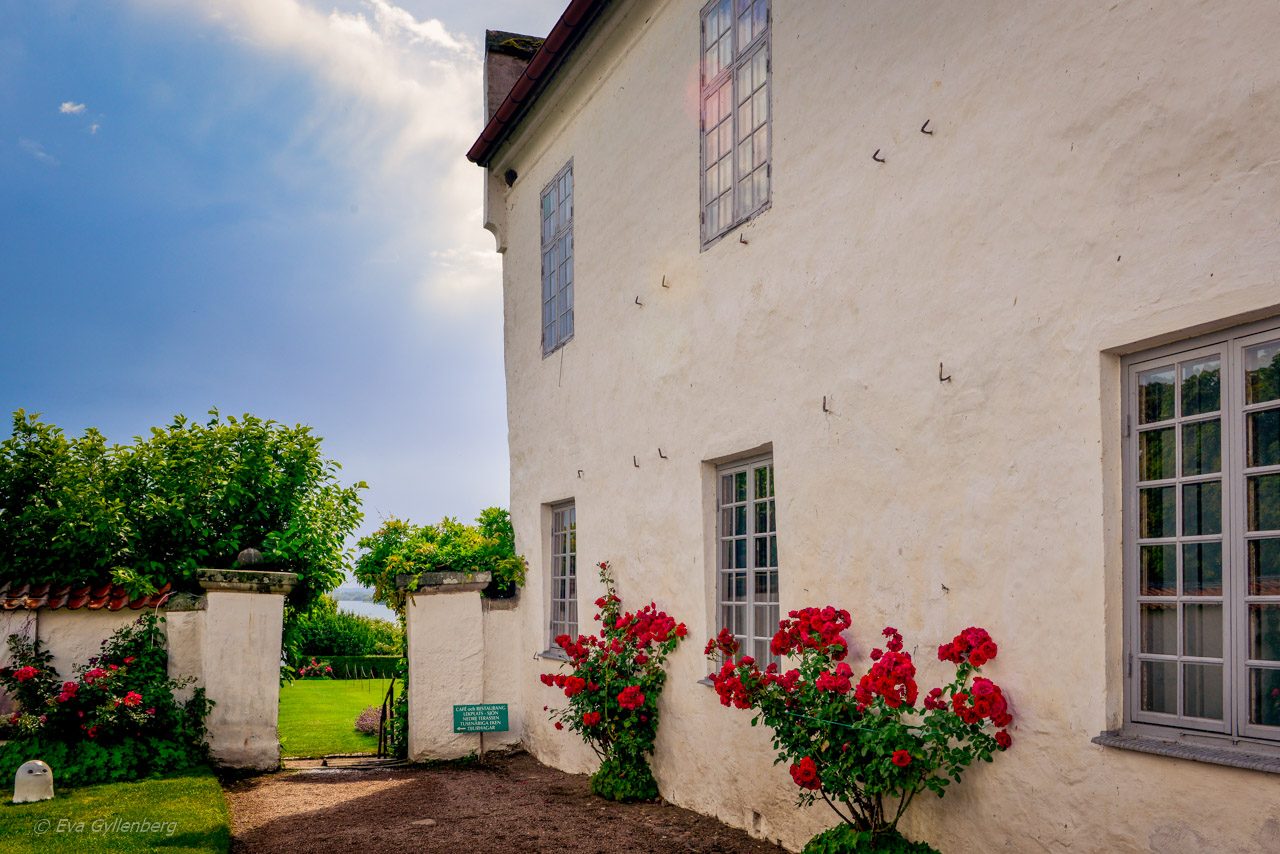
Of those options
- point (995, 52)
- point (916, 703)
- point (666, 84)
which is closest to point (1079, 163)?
point (995, 52)

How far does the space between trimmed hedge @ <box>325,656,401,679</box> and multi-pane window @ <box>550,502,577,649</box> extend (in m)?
16.7

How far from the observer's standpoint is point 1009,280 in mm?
4969

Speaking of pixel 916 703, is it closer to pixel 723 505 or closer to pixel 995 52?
pixel 723 505

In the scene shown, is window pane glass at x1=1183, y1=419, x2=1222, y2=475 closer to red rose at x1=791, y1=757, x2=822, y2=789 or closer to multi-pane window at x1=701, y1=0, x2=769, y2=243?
red rose at x1=791, y1=757, x2=822, y2=789

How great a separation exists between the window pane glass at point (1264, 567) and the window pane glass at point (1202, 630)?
177 millimetres

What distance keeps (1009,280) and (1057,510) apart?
1.08 metres

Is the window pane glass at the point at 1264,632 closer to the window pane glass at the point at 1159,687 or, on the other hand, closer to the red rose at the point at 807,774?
the window pane glass at the point at 1159,687

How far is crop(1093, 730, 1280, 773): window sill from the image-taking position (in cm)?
373

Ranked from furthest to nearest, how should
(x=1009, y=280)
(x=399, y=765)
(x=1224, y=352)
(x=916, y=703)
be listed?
(x=399, y=765) < (x=916, y=703) < (x=1009, y=280) < (x=1224, y=352)

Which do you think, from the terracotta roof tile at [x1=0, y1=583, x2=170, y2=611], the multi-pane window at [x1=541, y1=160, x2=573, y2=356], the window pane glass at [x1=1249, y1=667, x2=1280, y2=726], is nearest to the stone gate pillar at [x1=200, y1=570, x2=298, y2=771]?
the terracotta roof tile at [x1=0, y1=583, x2=170, y2=611]

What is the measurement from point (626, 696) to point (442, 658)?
359 centimetres

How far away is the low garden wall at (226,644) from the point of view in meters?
9.86

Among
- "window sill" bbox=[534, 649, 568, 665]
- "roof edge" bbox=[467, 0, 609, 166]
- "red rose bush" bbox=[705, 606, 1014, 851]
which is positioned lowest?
"window sill" bbox=[534, 649, 568, 665]

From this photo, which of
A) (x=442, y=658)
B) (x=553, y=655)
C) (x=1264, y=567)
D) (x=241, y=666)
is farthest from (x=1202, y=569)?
(x=241, y=666)
